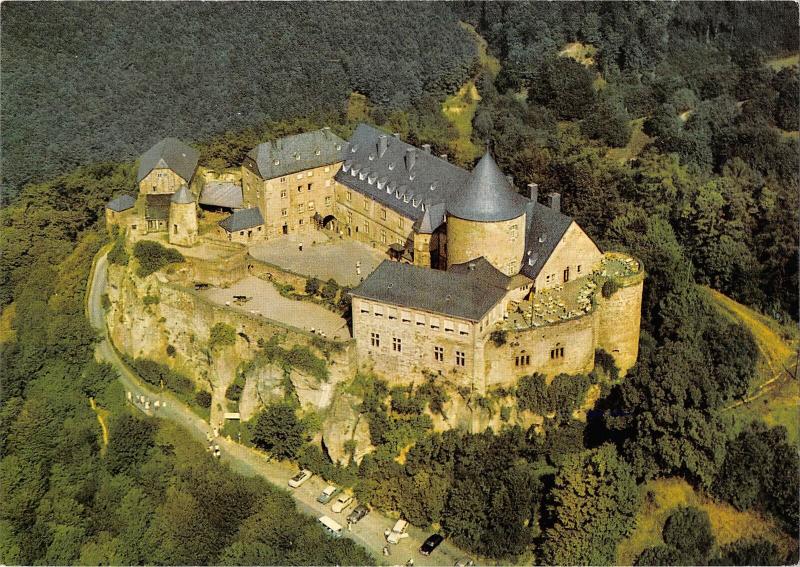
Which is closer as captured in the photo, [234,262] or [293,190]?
[234,262]

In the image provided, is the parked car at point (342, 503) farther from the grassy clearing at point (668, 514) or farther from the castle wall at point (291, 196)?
the castle wall at point (291, 196)

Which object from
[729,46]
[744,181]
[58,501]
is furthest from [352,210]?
[729,46]

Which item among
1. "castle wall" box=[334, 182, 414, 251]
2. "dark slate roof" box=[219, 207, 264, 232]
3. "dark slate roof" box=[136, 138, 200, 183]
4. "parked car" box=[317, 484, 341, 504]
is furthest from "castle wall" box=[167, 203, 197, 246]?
"parked car" box=[317, 484, 341, 504]

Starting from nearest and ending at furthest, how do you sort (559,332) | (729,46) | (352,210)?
(559,332)
(352,210)
(729,46)

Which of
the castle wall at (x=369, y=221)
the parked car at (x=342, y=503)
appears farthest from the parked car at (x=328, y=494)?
the castle wall at (x=369, y=221)

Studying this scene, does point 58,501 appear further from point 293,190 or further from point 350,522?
point 293,190

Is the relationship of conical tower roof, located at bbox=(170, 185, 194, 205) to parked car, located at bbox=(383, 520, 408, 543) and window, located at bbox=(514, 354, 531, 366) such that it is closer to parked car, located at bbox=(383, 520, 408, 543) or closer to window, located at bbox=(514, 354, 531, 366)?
window, located at bbox=(514, 354, 531, 366)
